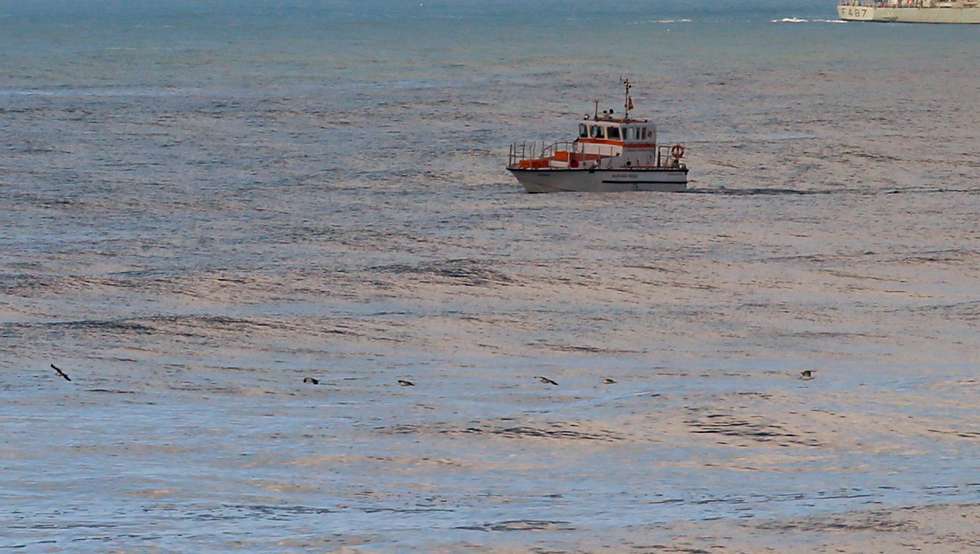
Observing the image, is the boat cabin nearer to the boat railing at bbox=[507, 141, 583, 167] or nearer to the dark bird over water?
the boat railing at bbox=[507, 141, 583, 167]

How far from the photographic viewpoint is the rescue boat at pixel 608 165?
203ft

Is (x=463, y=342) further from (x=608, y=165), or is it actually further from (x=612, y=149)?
(x=612, y=149)

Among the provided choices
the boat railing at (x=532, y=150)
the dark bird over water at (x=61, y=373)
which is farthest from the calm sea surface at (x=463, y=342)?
the boat railing at (x=532, y=150)

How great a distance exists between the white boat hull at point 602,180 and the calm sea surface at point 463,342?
5.11 ft

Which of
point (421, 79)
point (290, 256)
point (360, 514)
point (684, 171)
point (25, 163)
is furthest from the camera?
point (421, 79)

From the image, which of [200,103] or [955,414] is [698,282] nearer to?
[955,414]

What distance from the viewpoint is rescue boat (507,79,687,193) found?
61969mm

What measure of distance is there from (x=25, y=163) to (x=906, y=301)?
41.1 meters

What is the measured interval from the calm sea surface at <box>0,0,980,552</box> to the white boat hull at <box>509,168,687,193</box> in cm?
156

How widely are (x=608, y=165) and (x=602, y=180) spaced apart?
1333 mm

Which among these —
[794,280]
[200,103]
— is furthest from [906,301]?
[200,103]

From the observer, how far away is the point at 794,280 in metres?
40.9

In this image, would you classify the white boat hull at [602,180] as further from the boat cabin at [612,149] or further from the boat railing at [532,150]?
the boat railing at [532,150]

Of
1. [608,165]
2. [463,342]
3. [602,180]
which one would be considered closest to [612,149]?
[608,165]
